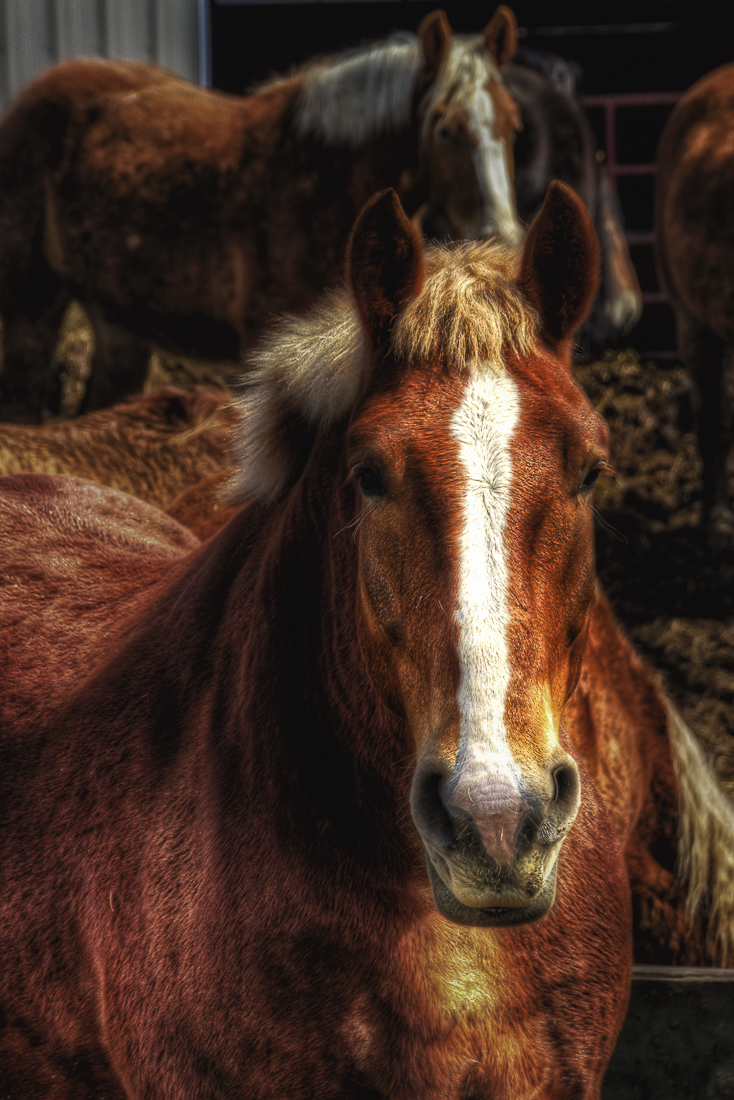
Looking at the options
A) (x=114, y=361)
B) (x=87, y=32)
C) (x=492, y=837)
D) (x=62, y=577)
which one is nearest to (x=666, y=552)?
(x=114, y=361)

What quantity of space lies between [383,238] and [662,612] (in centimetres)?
380

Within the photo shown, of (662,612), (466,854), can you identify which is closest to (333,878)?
(466,854)

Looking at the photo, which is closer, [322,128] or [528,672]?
[528,672]

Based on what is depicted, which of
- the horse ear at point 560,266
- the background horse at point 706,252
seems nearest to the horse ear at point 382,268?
the horse ear at point 560,266

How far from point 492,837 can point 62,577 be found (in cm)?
138

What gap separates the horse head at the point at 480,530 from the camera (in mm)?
1294

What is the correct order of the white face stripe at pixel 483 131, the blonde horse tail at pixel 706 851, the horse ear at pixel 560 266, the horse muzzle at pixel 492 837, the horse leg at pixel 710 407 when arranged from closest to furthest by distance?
1. the horse muzzle at pixel 492 837
2. the horse ear at pixel 560 266
3. the blonde horse tail at pixel 706 851
4. the white face stripe at pixel 483 131
5. the horse leg at pixel 710 407

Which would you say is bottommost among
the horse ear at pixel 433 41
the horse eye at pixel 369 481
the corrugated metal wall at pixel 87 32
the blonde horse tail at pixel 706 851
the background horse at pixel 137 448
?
the blonde horse tail at pixel 706 851

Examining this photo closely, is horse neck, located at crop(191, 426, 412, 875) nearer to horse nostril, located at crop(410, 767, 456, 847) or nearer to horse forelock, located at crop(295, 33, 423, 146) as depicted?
horse nostril, located at crop(410, 767, 456, 847)

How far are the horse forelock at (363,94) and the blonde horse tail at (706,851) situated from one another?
3.19 m

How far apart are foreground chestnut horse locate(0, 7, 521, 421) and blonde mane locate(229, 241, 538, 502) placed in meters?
2.70

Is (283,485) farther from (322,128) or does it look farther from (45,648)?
(322,128)

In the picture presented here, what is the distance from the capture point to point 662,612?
5055 mm

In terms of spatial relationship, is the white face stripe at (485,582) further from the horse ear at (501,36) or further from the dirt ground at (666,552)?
the horse ear at (501,36)
